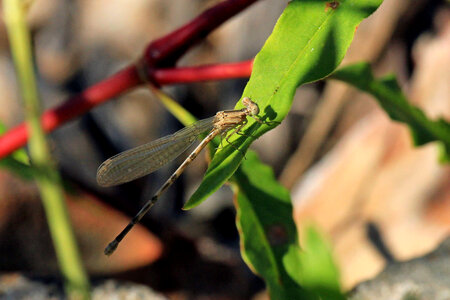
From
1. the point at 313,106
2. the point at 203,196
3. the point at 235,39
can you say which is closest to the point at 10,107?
the point at 235,39

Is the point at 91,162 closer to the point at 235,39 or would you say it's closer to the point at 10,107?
→ the point at 10,107

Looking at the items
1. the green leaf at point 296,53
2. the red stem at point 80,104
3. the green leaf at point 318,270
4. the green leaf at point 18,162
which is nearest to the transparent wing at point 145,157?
the green leaf at point 18,162

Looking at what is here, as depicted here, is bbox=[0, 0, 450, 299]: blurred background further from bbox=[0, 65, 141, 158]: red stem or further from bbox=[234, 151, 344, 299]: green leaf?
bbox=[234, 151, 344, 299]: green leaf

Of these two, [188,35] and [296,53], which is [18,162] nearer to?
[188,35]

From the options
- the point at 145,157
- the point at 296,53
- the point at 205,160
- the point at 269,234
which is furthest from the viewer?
the point at 205,160

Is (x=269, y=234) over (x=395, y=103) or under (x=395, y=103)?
under

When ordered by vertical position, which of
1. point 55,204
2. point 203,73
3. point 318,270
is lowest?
point 318,270

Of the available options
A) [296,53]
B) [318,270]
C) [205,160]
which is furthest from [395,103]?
[205,160]
